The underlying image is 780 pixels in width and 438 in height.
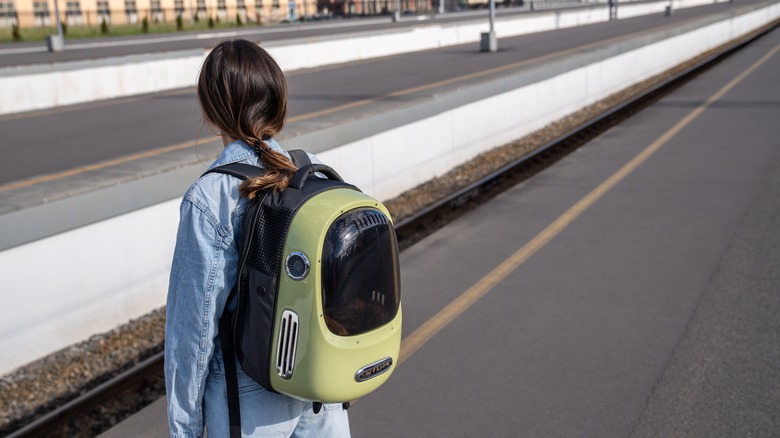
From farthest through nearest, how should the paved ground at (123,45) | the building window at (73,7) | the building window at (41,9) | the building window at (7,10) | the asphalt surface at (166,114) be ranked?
the building window at (73,7), the building window at (41,9), the building window at (7,10), the paved ground at (123,45), the asphalt surface at (166,114)

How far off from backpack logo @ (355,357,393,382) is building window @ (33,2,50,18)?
5737cm

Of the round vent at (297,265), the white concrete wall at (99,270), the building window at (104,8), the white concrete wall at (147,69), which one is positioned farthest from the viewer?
the building window at (104,8)

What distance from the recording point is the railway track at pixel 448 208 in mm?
4703

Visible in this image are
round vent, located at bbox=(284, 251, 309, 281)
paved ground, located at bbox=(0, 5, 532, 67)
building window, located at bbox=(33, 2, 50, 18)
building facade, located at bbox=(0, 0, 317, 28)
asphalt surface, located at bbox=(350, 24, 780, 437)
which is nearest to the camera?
round vent, located at bbox=(284, 251, 309, 281)

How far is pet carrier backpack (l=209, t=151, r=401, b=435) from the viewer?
A: 2.02 m

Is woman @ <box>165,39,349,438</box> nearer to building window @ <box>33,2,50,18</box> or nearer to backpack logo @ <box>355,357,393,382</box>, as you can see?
backpack logo @ <box>355,357,393,382</box>

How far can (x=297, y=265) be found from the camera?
2.02m

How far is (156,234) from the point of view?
22.0 ft

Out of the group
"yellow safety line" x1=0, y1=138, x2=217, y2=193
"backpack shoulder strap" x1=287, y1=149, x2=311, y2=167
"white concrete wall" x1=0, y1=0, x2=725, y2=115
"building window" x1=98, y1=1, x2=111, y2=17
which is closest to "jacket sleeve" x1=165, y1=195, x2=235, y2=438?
"backpack shoulder strap" x1=287, y1=149, x2=311, y2=167

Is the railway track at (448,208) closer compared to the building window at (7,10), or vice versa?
the railway track at (448,208)

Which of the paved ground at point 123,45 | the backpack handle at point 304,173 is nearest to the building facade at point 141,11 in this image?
the paved ground at point 123,45

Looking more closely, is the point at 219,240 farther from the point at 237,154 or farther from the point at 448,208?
the point at 448,208

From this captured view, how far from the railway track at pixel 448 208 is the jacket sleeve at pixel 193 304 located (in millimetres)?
2772

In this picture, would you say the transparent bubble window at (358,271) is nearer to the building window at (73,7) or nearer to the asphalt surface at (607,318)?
the asphalt surface at (607,318)
